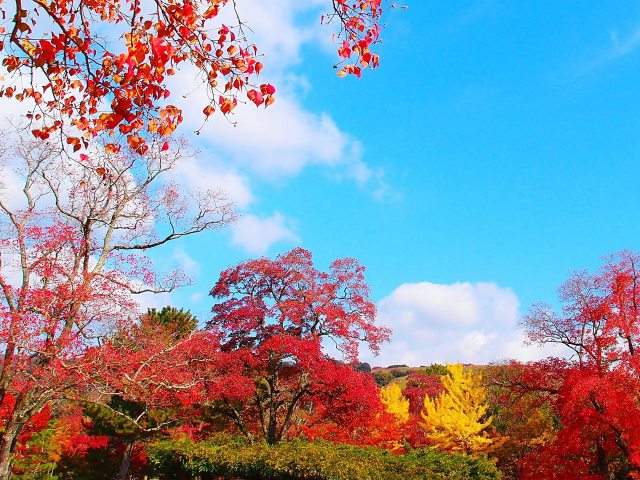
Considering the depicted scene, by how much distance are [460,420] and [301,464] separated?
1232 centimetres

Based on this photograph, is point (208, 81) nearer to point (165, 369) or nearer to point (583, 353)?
point (165, 369)

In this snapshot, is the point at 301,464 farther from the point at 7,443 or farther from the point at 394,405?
the point at 394,405

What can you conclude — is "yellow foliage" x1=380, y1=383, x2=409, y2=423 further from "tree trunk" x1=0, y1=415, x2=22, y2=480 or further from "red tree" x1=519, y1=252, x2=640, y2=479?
"tree trunk" x1=0, y1=415, x2=22, y2=480

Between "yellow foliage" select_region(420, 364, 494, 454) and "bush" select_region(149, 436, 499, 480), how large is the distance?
337 inches

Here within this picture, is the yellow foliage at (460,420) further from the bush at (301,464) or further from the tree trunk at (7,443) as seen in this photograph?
the tree trunk at (7,443)

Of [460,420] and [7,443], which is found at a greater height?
[460,420]

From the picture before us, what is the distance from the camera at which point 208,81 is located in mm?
3617

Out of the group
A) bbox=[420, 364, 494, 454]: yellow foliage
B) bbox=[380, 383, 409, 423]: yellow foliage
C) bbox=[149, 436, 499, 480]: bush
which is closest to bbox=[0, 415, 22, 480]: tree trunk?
bbox=[149, 436, 499, 480]: bush

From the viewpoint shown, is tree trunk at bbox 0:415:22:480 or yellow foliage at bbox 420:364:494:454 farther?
yellow foliage at bbox 420:364:494:454

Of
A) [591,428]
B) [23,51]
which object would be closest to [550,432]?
[591,428]

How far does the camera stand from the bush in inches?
432

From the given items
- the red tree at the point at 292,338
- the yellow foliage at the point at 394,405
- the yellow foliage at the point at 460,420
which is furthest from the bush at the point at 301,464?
the yellow foliage at the point at 394,405

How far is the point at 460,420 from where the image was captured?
21328 millimetres

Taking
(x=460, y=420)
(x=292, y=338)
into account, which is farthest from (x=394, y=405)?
(x=292, y=338)
